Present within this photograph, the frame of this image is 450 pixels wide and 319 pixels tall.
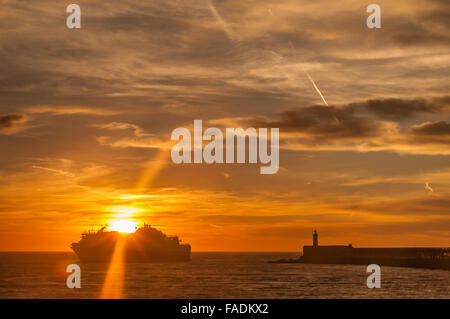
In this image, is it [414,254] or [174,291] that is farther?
[414,254]

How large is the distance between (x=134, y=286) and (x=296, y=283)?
830 inches

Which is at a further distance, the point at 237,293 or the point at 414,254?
the point at 414,254

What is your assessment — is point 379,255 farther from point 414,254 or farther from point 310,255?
point 310,255

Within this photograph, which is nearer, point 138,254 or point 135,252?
point 135,252

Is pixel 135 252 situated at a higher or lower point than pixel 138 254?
higher
